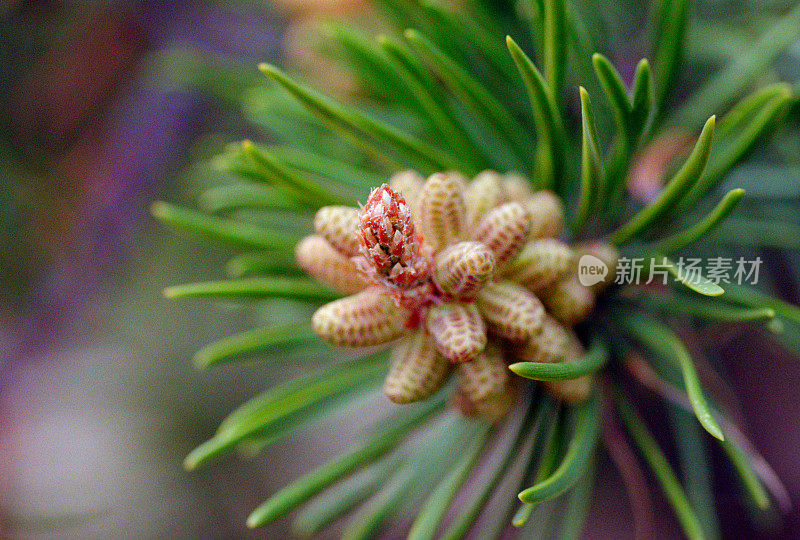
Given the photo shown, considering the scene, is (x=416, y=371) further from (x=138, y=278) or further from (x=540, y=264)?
(x=138, y=278)

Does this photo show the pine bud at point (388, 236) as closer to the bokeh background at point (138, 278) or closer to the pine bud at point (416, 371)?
the pine bud at point (416, 371)

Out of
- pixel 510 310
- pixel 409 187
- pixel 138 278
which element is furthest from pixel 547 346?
pixel 138 278

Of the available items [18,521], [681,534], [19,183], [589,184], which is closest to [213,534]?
[18,521]

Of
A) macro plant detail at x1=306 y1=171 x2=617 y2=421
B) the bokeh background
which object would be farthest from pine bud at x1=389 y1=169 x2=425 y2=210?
the bokeh background

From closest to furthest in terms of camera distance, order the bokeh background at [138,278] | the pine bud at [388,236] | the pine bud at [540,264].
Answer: the pine bud at [388,236] → the pine bud at [540,264] → the bokeh background at [138,278]

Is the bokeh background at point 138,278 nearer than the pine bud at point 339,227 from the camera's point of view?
No

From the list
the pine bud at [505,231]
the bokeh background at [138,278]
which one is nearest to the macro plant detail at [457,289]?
the pine bud at [505,231]
